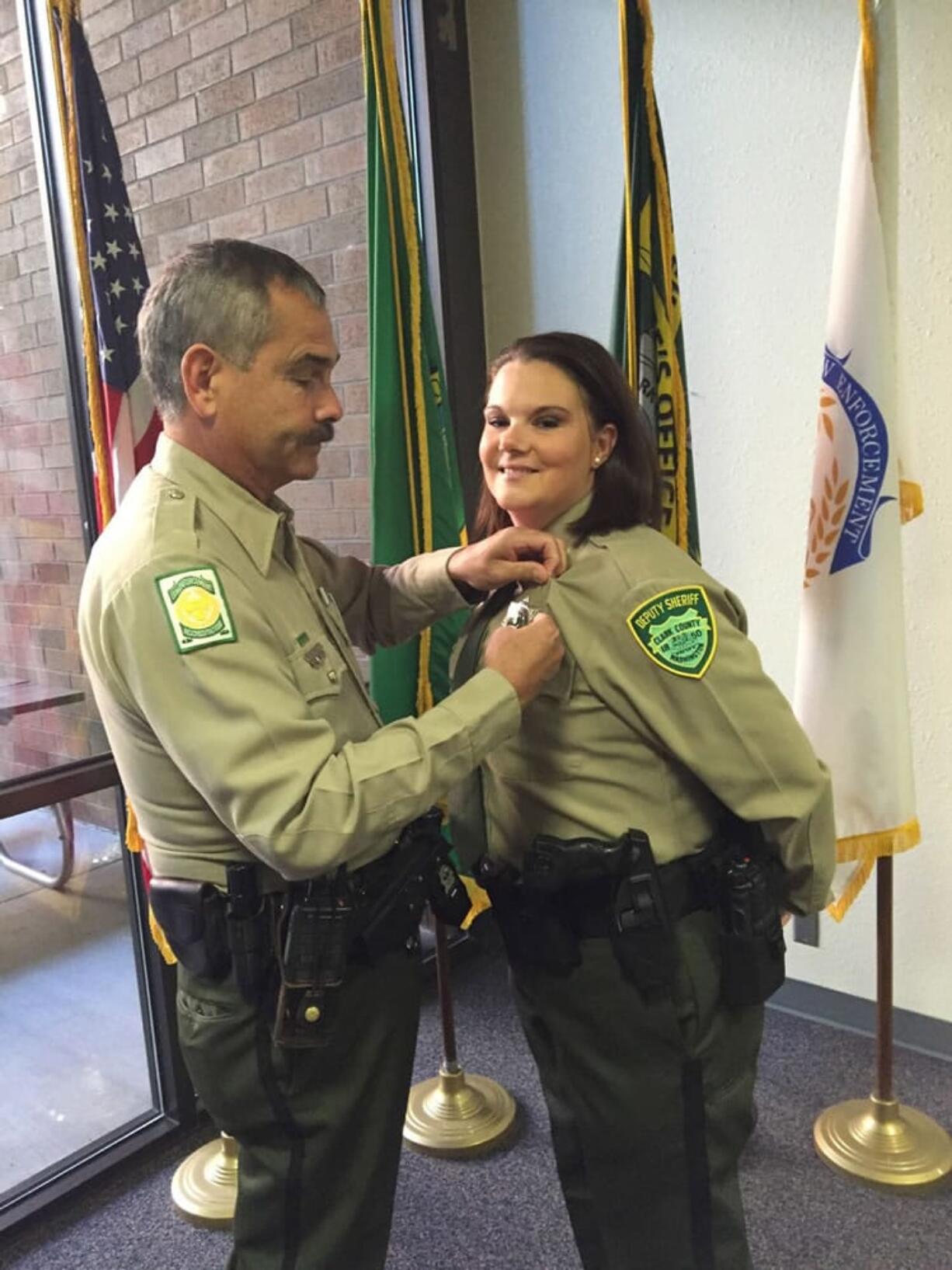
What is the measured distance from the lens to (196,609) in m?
1.09

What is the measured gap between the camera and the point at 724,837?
135 centimetres

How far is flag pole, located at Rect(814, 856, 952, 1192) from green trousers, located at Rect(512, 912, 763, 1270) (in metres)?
0.77

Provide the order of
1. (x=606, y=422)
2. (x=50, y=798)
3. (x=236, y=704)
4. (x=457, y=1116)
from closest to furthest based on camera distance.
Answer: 1. (x=236, y=704)
2. (x=606, y=422)
3. (x=50, y=798)
4. (x=457, y=1116)

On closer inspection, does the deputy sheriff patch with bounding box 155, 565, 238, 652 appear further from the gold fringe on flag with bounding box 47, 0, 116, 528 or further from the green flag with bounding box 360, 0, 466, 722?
the green flag with bounding box 360, 0, 466, 722

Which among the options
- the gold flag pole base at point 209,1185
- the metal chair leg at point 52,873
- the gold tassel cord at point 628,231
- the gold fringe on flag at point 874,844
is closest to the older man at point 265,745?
the gold flag pole base at point 209,1185

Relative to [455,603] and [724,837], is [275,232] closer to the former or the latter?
[455,603]

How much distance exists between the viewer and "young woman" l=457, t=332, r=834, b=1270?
48.6 inches

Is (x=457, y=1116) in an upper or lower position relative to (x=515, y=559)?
lower

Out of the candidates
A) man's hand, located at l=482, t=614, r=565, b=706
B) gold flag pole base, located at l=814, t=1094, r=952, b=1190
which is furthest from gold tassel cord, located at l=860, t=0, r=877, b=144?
gold flag pole base, located at l=814, t=1094, r=952, b=1190

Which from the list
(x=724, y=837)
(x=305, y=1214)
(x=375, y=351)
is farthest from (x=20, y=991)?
(x=724, y=837)

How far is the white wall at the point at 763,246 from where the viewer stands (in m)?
2.05

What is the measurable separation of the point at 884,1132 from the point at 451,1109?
0.91 m

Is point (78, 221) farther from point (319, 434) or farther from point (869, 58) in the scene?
point (869, 58)

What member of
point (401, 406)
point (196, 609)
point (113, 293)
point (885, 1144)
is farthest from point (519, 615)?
point (885, 1144)
